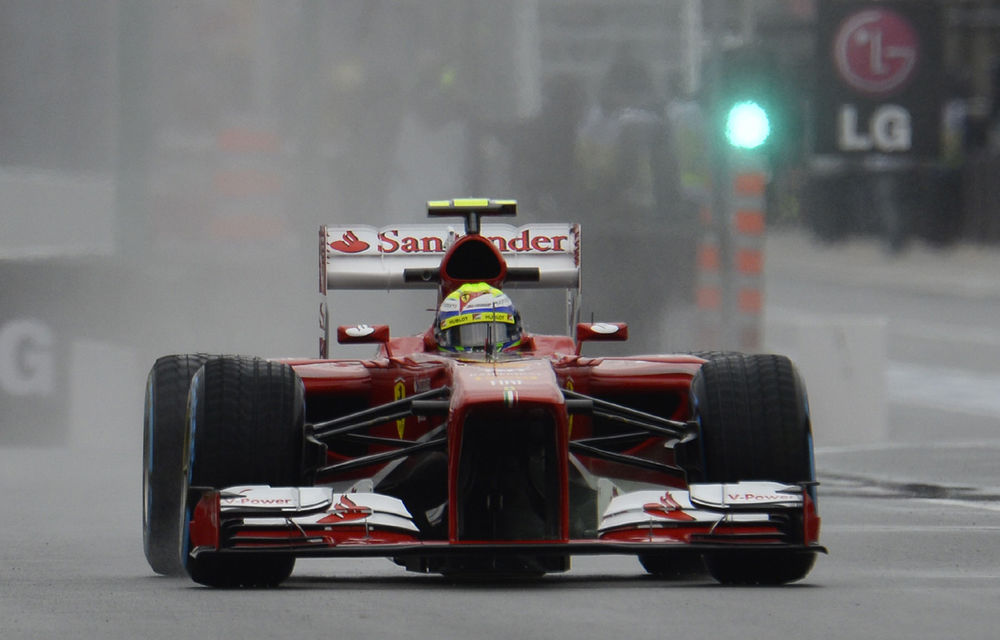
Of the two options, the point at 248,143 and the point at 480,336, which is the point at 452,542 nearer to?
the point at 480,336

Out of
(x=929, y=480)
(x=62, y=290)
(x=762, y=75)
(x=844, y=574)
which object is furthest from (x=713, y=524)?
(x=62, y=290)

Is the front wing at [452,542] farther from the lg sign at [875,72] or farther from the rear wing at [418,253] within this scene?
the lg sign at [875,72]

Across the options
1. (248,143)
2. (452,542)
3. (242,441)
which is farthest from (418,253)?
(248,143)

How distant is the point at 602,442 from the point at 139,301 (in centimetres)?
1063

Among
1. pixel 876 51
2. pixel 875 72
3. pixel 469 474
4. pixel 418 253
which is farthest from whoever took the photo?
pixel 876 51

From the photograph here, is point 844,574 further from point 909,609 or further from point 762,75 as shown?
point 762,75

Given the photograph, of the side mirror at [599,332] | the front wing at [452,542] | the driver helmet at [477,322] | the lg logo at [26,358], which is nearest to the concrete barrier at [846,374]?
the lg logo at [26,358]

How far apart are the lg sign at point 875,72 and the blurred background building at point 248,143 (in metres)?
1.32

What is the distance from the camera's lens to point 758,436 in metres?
9.30

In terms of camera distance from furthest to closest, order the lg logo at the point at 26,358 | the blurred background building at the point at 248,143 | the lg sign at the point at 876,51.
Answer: the lg sign at the point at 876,51 → the blurred background building at the point at 248,143 → the lg logo at the point at 26,358

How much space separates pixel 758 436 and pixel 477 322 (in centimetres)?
176

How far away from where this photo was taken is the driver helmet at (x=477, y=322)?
10609 millimetres

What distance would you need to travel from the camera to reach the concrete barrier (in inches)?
792

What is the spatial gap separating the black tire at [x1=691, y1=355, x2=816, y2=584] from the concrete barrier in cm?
1068
